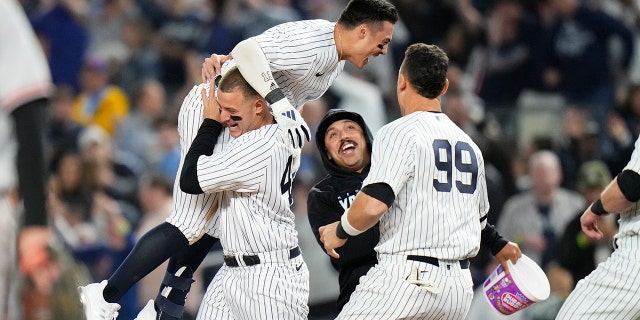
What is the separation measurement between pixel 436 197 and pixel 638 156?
3.34ft

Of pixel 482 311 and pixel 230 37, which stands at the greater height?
pixel 230 37

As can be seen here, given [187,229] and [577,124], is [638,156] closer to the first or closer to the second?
[187,229]

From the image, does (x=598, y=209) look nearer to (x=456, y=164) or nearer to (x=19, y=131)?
(x=456, y=164)

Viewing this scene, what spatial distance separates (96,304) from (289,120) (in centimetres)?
124

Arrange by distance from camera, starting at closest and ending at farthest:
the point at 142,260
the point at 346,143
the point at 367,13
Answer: the point at 142,260
the point at 367,13
the point at 346,143

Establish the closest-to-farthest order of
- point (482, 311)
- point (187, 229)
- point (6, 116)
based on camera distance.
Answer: point (6, 116) < point (187, 229) < point (482, 311)

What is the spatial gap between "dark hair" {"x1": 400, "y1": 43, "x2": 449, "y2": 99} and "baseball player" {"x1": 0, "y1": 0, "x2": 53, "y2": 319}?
2.12 meters

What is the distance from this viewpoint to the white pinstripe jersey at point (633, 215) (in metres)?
5.39

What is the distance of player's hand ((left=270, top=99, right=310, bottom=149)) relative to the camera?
5238 mm

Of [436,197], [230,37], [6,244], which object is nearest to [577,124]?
[230,37]

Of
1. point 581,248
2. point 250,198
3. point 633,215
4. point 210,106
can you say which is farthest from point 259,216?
point 581,248

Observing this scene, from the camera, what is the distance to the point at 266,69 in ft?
17.5

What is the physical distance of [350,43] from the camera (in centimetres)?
564

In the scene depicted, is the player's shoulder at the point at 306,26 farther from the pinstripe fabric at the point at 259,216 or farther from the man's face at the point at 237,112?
the man's face at the point at 237,112
